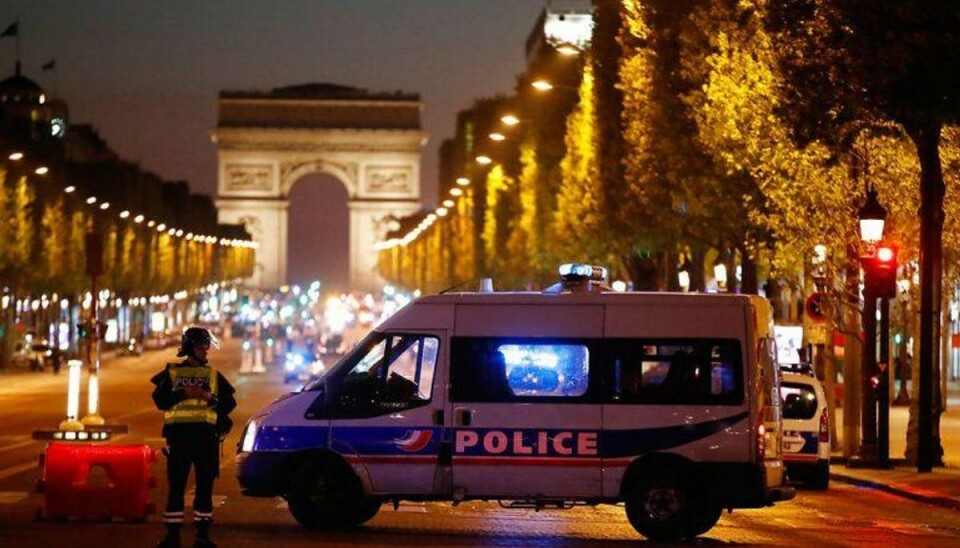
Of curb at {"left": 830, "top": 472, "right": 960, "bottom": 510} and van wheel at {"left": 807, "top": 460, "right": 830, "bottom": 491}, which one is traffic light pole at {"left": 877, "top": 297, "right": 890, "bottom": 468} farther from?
van wheel at {"left": 807, "top": 460, "right": 830, "bottom": 491}

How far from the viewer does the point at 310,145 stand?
172375mm

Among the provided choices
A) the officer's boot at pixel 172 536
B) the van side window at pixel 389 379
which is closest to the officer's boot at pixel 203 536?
the officer's boot at pixel 172 536

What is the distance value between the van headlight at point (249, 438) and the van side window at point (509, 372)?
5.84 ft

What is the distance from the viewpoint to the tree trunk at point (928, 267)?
29.2m

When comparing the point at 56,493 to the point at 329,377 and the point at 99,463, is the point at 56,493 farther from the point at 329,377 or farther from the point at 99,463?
the point at 329,377

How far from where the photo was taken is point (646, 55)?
151ft

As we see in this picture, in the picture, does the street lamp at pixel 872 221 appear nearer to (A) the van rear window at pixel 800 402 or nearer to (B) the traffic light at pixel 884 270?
(B) the traffic light at pixel 884 270

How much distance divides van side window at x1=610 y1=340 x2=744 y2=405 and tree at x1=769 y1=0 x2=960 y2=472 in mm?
6874

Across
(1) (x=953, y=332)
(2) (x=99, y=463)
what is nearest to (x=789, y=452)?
(2) (x=99, y=463)

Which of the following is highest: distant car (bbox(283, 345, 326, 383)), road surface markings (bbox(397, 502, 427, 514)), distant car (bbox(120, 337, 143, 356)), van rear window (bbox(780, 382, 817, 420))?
distant car (bbox(120, 337, 143, 356))

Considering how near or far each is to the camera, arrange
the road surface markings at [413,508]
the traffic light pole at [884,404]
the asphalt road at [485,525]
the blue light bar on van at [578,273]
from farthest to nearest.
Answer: the traffic light pole at [884,404] → the road surface markings at [413,508] → the blue light bar on van at [578,273] → the asphalt road at [485,525]

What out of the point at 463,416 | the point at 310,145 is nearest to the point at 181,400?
the point at 463,416

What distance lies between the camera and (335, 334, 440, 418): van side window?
19.5 meters

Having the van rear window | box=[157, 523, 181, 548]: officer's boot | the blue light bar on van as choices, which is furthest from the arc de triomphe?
box=[157, 523, 181, 548]: officer's boot
